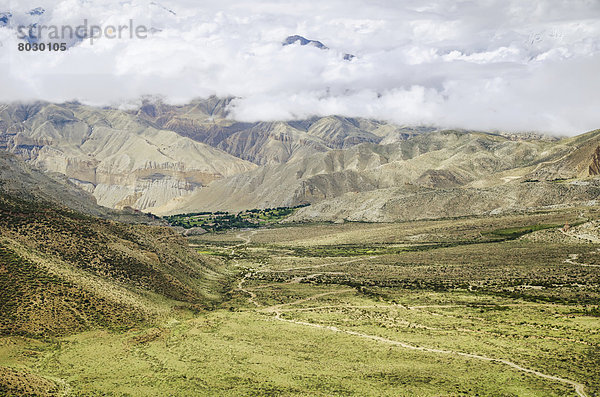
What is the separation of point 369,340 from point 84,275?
3270 cm

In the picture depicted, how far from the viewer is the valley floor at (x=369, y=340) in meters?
39.1

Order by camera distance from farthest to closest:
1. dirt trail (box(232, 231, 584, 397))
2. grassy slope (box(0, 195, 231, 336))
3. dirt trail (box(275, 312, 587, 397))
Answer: grassy slope (box(0, 195, 231, 336))
dirt trail (box(232, 231, 584, 397))
dirt trail (box(275, 312, 587, 397))

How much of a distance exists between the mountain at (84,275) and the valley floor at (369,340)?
2.97 m

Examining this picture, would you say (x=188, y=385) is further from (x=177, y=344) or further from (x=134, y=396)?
(x=177, y=344)

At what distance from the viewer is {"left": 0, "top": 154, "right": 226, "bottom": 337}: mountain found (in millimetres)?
49344

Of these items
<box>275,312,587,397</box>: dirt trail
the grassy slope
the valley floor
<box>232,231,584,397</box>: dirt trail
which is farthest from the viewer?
the grassy slope

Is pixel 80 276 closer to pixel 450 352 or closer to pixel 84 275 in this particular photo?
pixel 84 275

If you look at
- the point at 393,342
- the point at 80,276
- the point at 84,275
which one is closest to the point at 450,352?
the point at 393,342

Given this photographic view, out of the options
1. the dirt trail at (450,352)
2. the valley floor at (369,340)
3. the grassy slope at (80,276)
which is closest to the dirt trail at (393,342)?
the dirt trail at (450,352)

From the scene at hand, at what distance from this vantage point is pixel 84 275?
59.2 meters

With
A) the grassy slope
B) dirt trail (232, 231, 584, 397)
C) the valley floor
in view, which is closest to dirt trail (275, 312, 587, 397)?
dirt trail (232, 231, 584, 397)

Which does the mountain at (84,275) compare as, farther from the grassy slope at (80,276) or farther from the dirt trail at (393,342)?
the dirt trail at (393,342)

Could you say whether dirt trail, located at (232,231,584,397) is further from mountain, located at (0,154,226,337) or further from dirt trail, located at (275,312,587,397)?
mountain, located at (0,154,226,337)

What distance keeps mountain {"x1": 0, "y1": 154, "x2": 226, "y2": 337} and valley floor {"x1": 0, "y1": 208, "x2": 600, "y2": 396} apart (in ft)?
9.73
